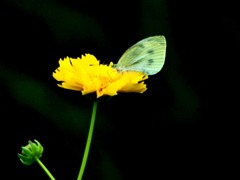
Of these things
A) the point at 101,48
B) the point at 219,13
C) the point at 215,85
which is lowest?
the point at 215,85

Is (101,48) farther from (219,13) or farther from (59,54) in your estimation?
(219,13)

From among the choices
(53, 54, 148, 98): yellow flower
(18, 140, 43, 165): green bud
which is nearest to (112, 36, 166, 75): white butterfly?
(53, 54, 148, 98): yellow flower

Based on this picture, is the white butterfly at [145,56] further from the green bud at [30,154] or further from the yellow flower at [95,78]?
the green bud at [30,154]

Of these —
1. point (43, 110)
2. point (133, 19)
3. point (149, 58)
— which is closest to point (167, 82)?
point (133, 19)

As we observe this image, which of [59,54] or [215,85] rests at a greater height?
[59,54]

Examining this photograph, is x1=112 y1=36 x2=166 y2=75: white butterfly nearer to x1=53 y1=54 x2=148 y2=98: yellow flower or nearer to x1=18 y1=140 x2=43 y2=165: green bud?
x1=53 y1=54 x2=148 y2=98: yellow flower

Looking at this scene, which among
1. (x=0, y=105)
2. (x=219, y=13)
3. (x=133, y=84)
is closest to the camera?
(x=133, y=84)
